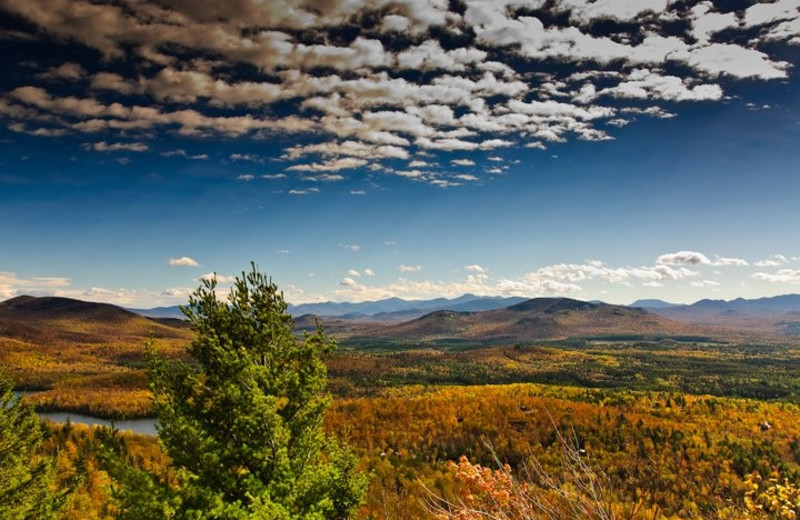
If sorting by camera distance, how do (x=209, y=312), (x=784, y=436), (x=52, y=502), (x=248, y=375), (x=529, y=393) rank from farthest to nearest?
(x=529, y=393) → (x=784, y=436) → (x=52, y=502) → (x=209, y=312) → (x=248, y=375)

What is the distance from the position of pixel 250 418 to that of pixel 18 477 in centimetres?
1541

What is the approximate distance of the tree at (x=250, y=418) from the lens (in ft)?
52.2

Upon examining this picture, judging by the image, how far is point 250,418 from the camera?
1588 cm

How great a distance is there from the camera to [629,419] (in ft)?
312

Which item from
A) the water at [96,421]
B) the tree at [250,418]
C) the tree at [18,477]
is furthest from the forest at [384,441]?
the water at [96,421]

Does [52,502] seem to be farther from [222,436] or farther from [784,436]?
[784,436]

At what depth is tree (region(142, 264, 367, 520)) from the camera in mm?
15914

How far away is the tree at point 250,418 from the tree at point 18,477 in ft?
34.4

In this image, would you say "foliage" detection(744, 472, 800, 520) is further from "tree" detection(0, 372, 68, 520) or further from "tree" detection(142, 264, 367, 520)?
"tree" detection(0, 372, 68, 520)

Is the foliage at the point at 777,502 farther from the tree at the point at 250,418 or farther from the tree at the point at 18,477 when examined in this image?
the tree at the point at 18,477

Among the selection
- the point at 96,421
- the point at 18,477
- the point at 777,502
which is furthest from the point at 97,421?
the point at 777,502

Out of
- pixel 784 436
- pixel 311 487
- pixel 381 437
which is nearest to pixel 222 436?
pixel 311 487

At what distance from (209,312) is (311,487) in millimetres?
7924

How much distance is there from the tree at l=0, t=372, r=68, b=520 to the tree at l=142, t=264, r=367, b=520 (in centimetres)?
1049
